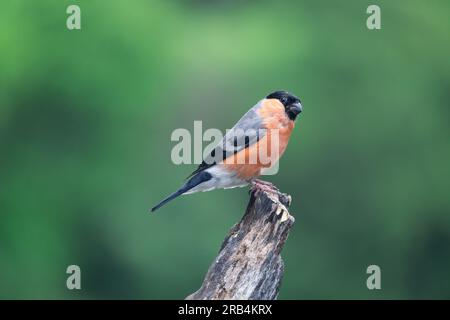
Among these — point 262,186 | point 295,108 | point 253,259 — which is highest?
point 295,108

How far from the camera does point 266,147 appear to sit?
6.54 m

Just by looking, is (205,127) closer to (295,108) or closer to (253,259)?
(295,108)

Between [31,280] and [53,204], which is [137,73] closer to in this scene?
[53,204]

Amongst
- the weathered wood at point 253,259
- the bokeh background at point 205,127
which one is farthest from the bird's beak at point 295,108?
the bokeh background at point 205,127

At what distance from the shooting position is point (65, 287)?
11.2 m

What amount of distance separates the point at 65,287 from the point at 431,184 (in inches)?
220

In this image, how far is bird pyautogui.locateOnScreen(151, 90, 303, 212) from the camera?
6.44 m

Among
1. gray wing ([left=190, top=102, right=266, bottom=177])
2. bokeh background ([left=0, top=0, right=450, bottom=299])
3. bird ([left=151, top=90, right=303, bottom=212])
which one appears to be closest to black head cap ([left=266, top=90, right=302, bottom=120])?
bird ([left=151, top=90, right=303, bottom=212])

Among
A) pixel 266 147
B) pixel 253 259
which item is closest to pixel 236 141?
pixel 266 147

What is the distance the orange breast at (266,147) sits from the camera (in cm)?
642

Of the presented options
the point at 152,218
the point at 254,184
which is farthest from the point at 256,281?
the point at 152,218

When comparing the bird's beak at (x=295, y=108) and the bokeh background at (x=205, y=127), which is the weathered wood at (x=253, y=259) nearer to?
the bird's beak at (x=295, y=108)

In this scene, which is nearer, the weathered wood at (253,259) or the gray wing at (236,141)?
the weathered wood at (253,259)

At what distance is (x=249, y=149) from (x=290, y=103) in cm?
60
